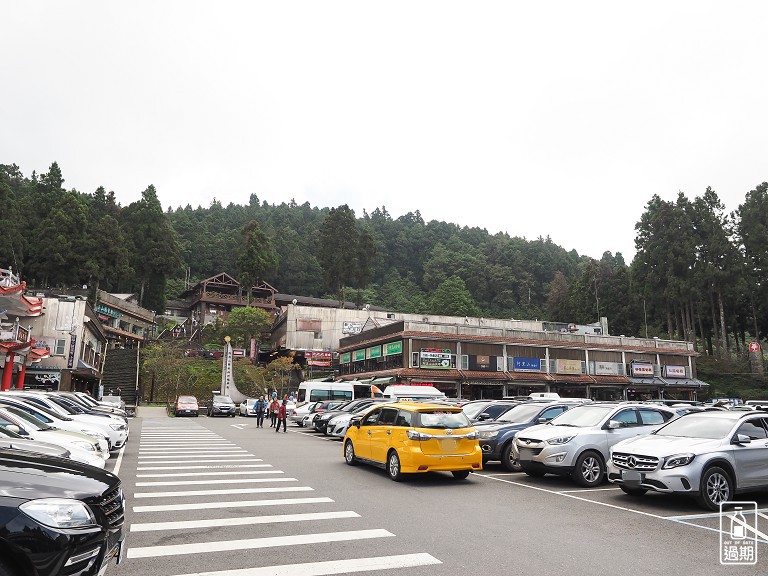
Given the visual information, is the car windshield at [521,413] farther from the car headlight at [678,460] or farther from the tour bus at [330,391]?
the tour bus at [330,391]

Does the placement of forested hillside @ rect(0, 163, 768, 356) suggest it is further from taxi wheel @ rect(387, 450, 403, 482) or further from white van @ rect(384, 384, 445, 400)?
taxi wheel @ rect(387, 450, 403, 482)

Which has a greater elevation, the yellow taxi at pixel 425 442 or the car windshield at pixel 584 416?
the car windshield at pixel 584 416

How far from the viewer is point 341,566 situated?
19.4 ft

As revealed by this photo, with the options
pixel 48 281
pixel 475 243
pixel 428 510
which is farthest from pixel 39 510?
pixel 475 243

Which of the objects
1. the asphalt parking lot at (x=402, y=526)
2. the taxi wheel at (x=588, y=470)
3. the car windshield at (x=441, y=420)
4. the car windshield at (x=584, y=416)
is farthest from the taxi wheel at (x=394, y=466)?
the car windshield at (x=584, y=416)

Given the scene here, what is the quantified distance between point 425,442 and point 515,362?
3860cm

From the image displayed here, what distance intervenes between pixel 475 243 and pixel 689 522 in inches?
4417

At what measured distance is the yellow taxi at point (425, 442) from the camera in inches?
447

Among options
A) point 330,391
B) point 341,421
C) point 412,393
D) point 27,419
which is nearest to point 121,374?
point 330,391

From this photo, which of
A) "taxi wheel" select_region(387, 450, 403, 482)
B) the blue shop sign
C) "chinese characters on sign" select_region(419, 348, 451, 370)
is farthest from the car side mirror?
the blue shop sign

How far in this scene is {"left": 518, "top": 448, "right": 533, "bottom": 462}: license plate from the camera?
11.6m

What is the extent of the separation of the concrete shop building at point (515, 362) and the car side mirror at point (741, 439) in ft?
114

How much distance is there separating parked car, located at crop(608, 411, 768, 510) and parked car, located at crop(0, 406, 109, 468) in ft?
30.7

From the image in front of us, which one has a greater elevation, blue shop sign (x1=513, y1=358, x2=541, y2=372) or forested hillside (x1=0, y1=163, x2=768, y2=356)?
forested hillside (x1=0, y1=163, x2=768, y2=356)
